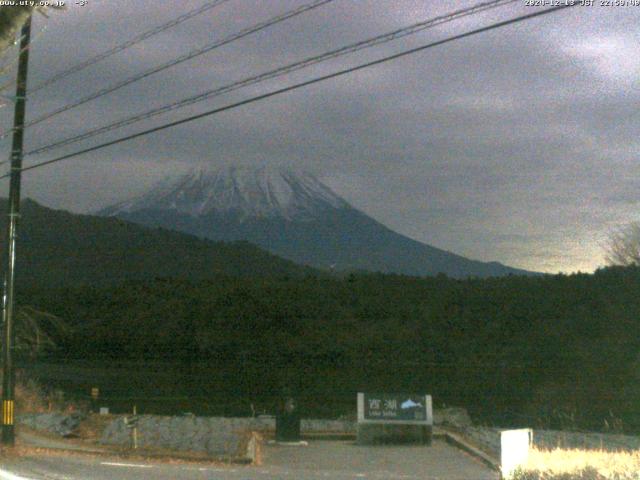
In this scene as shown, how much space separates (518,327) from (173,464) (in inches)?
2164

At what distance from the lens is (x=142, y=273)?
9706cm

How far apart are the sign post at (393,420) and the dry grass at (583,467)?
456 inches

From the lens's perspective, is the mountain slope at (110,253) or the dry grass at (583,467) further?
the mountain slope at (110,253)

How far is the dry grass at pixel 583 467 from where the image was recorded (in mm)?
8898

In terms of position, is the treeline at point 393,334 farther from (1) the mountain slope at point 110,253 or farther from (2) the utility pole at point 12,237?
(2) the utility pole at point 12,237

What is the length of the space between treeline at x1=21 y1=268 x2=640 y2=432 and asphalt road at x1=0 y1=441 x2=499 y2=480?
26892mm

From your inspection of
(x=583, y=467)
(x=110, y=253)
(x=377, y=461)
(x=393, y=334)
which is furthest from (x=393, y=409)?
(x=110, y=253)

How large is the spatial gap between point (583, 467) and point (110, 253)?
95190 millimetres

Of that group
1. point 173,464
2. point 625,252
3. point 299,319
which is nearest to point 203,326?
point 299,319

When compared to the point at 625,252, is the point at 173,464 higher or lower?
lower

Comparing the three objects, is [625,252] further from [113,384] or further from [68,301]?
[68,301]

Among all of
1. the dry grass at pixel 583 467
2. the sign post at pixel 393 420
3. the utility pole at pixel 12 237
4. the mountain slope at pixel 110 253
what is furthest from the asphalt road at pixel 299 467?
the mountain slope at pixel 110 253

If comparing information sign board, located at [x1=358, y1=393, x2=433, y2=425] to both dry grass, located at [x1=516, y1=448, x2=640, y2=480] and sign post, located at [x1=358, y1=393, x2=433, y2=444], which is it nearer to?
sign post, located at [x1=358, y1=393, x2=433, y2=444]

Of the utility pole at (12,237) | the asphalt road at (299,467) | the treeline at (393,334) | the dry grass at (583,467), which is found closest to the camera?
the dry grass at (583,467)
